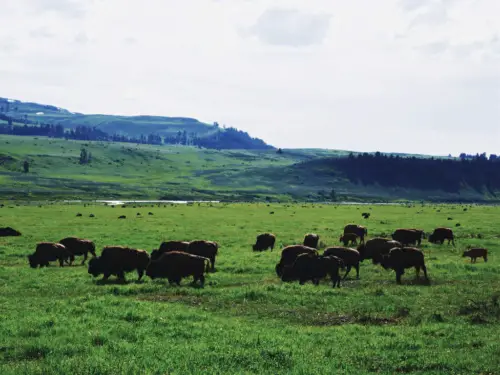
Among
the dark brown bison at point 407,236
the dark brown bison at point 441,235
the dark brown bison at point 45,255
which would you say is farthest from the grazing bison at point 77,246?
the dark brown bison at point 441,235

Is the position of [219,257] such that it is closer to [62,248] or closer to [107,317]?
[62,248]

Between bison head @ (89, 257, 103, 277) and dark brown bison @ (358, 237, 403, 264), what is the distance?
50.0 ft

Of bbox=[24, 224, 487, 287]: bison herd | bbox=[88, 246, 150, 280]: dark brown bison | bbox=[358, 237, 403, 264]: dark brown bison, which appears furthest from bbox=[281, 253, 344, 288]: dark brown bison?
bbox=[88, 246, 150, 280]: dark brown bison

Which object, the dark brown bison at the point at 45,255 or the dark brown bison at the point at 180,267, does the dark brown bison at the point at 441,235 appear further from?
the dark brown bison at the point at 45,255

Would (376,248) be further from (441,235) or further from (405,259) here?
(441,235)

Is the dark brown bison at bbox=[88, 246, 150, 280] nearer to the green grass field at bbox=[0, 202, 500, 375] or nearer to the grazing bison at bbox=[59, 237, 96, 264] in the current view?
the green grass field at bbox=[0, 202, 500, 375]

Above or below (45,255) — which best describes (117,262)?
above

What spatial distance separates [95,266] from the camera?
25844 mm

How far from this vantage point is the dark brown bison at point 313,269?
24016 mm

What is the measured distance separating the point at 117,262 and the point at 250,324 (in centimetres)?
1127

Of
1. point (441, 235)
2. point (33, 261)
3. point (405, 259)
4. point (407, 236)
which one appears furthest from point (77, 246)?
point (441, 235)

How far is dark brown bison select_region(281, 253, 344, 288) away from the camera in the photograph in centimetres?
2402

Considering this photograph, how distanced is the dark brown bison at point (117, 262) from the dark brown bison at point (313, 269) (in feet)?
23.7

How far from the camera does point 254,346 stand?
44.8ft
